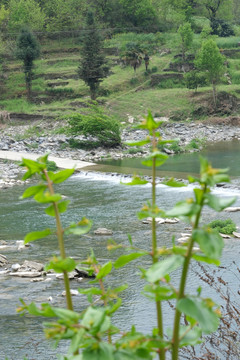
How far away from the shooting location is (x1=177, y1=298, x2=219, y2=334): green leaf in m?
0.89

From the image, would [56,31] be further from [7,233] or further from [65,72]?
[7,233]

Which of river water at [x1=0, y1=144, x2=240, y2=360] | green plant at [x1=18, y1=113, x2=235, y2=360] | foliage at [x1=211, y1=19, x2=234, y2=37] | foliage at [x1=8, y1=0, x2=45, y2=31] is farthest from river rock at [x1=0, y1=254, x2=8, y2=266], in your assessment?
foliage at [x1=211, y1=19, x2=234, y2=37]

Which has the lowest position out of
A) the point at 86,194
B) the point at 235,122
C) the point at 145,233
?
the point at 235,122

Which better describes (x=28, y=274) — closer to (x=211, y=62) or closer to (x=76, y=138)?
(x=76, y=138)

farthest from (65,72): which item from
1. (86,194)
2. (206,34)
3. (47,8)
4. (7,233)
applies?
(7,233)

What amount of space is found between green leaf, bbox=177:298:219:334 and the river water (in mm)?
274

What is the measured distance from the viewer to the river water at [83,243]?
5625 mm

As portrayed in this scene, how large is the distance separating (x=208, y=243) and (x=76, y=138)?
27.0m

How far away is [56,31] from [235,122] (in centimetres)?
3065

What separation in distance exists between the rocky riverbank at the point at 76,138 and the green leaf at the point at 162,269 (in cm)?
1623

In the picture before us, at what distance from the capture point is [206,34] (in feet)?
157

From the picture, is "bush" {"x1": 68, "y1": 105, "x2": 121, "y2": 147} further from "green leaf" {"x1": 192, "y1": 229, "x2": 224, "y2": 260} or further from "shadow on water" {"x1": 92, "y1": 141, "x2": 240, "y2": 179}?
"green leaf" {"x1": 192, "y1": 229, "x2": 224, "y2": 260}

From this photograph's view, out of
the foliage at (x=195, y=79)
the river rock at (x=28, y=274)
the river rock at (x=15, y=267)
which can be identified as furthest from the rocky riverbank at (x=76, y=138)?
the river rock at (x=28, y=274)

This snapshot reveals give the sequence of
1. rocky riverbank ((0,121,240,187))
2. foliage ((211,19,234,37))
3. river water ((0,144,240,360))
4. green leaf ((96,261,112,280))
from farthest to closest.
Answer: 1. foliage ((211,19,234,37))
2. rocky riverbank ((0,121,240,187))
3. river water ((0,144,240,360))
4. green leaf ((96,261,112,280))
